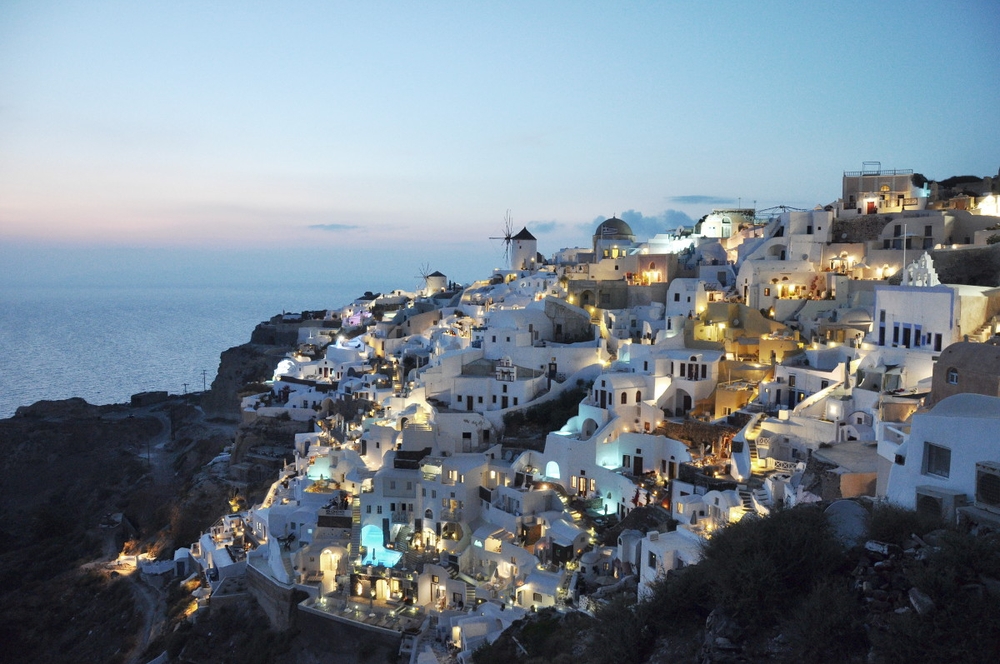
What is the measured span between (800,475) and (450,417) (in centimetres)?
1262

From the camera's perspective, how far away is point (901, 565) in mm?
7492

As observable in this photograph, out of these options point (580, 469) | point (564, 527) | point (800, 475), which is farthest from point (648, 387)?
point (800, 475)

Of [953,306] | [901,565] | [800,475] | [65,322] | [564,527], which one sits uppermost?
[953,306]

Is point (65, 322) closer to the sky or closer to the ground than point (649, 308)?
closer to the ground

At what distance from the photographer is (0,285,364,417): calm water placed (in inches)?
2899

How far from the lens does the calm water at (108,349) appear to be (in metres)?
73.6

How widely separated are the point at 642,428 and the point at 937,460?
13.2 m

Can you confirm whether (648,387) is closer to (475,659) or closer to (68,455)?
(475,659)

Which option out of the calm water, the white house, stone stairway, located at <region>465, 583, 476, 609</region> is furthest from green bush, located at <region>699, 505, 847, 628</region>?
the calm water

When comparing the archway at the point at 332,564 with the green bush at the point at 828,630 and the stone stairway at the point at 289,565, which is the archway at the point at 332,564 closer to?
the stone stairway at the point at 289,565

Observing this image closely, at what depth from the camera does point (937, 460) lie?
32.2 ft

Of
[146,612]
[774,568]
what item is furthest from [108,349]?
[774,568]

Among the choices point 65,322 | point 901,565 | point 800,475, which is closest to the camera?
point 901,565

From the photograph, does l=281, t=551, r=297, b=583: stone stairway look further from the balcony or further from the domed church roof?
the domed church roof
